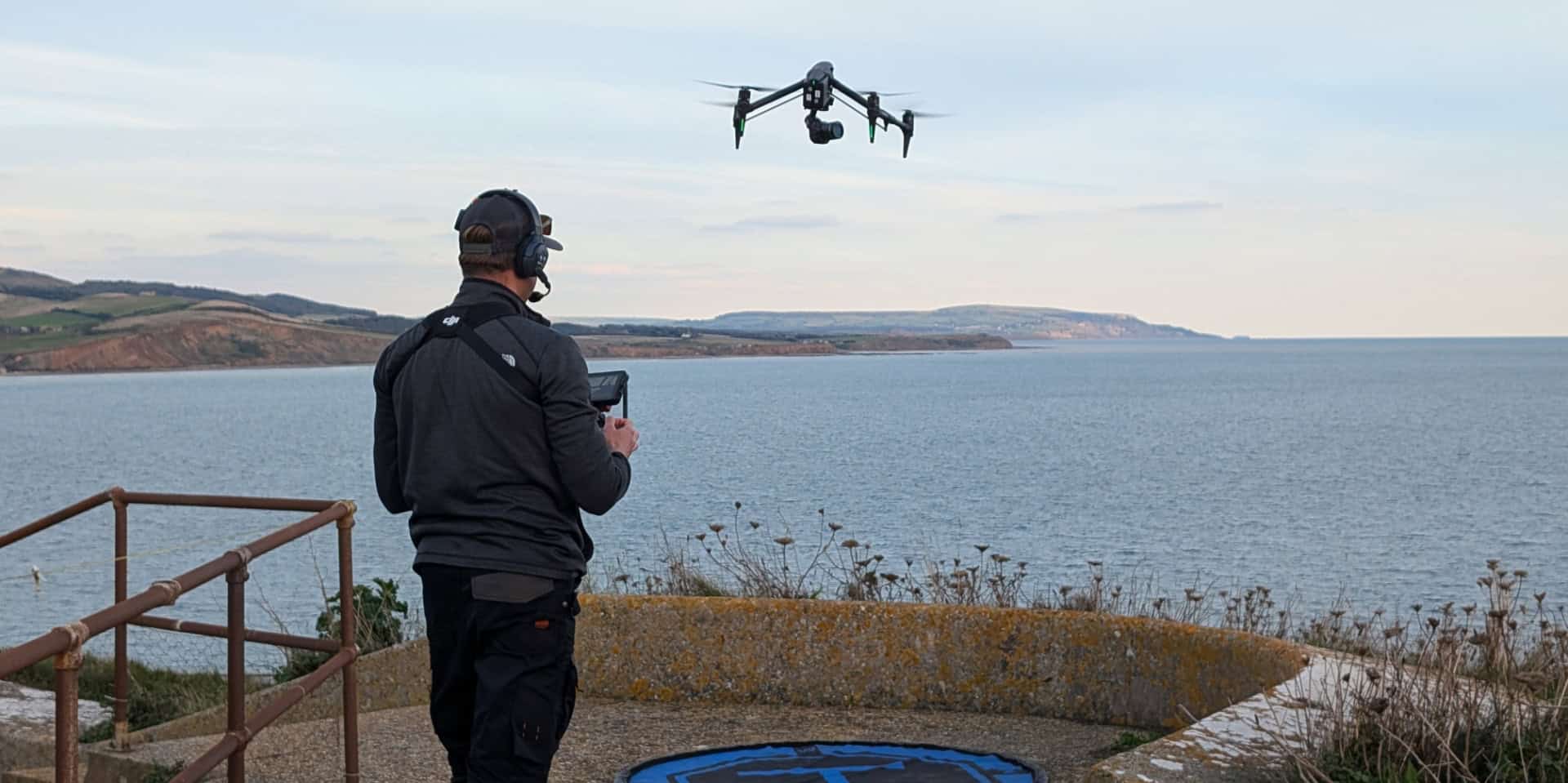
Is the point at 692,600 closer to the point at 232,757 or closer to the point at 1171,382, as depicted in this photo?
the point at 232,757

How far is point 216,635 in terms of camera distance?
229 inches

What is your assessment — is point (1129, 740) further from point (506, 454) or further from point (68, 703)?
point (68, 703)

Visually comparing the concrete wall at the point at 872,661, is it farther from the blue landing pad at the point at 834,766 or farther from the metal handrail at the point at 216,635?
the metal handrail at the point at 216,635

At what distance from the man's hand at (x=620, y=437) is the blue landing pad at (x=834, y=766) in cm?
219

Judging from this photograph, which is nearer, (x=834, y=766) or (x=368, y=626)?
(x=834, y=766)

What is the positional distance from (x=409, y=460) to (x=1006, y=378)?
144m

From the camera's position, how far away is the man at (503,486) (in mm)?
4105

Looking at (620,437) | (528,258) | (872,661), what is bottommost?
(872,661)

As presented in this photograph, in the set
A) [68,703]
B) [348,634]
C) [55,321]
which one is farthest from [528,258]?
[55,321]

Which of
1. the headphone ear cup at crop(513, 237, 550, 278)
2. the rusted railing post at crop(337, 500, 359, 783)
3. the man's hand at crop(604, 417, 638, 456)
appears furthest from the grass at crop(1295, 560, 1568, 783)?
A: the rusted railing post at crop(337, 500, 359, 783)

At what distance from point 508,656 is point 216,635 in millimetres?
2191

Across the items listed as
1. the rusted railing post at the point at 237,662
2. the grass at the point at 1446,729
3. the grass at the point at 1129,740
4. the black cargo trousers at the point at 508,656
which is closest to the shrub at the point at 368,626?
the rusted railing post at the point at 237,662

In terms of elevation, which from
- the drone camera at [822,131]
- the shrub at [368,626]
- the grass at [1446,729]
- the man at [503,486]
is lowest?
the shrub at [368,626]

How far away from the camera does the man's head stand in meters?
4.27
